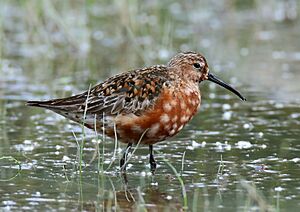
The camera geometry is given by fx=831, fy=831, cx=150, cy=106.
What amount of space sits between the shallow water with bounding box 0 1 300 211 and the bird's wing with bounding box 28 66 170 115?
502 mm

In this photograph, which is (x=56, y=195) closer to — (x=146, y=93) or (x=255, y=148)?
(x=146, y=93)

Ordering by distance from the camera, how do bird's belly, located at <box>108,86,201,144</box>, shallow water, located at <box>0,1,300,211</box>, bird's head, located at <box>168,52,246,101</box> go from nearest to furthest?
shallow water, located at <box>0,1,300,211</box>, bird's belly, located at <box>108,86,201,144</box>, bird's head, located at <box>168,52,246,101</box>

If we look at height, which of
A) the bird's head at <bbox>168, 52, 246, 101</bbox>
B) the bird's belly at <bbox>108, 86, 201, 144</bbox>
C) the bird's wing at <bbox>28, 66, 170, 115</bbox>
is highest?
the bird's head at <bbox>168, 52, 246, 101</bbox>

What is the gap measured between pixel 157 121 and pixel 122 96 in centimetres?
47

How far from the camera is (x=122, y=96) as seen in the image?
8.59m

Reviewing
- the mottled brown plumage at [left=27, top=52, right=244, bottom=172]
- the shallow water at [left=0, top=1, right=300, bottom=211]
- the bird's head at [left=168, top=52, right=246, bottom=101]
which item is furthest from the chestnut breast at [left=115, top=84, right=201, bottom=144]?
the bird's head at [left=168, top=52, right=246, bottom=101]

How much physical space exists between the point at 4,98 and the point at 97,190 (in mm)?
4823

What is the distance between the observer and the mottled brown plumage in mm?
8422

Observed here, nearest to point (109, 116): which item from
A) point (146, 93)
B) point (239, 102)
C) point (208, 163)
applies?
point (146, 93)

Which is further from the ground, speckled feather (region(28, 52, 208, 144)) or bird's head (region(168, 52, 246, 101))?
bird's head (region(168, 52, 246, 101))

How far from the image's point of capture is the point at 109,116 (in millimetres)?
8547

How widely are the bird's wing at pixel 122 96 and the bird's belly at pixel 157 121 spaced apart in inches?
3.1

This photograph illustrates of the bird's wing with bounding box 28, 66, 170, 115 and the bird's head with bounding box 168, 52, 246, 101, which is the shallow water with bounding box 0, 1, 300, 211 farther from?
the bird's head with bounding box 168, 52, 246, 101

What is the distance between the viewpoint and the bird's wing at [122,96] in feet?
27.8
